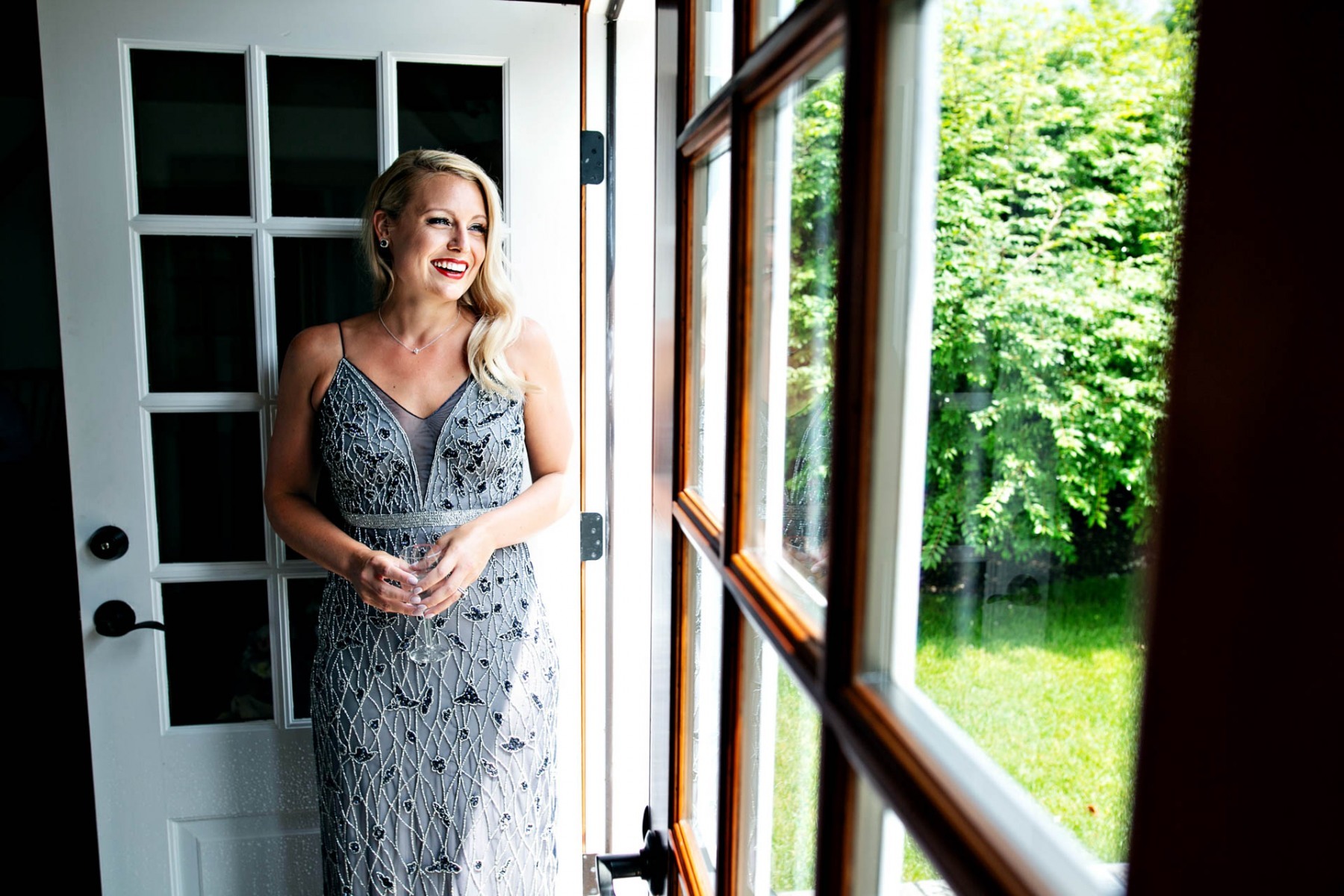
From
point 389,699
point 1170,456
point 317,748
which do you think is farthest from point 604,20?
point 1170,456

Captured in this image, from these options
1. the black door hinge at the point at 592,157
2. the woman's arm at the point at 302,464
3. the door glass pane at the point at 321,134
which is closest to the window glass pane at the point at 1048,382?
the woman's arm at the point at 302,464

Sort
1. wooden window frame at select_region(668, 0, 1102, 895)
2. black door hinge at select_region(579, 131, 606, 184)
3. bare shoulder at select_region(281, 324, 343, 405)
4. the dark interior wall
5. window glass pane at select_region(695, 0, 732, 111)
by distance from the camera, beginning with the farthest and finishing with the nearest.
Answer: the dark interior wall
black door hinge at select_region(579, 131, 606, 184)
bare shoulder at select_region(281, 324, 343, 405)
window glass pane at select_region(695, 0, 732, 111)
wooden window frame at select_region(668, 0, 1102, 895)

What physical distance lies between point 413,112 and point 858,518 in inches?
64.5

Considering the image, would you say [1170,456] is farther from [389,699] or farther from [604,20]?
[604,20]

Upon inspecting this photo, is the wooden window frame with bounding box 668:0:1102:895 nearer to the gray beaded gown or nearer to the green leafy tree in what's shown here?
the green leafy tree

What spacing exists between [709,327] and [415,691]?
98 centimetres

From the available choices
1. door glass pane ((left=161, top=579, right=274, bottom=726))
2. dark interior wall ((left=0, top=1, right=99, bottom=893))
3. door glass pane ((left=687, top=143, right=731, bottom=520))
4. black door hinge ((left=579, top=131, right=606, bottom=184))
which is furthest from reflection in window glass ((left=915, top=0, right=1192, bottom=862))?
dark interior wall ((left=0, top=1, right=99, bottom=893))

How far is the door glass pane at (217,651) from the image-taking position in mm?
1876

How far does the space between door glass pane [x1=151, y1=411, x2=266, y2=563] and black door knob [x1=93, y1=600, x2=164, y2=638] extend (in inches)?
4.7

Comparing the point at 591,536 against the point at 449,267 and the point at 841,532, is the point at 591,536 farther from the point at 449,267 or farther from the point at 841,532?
the point at 841,532

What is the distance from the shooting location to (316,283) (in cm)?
182

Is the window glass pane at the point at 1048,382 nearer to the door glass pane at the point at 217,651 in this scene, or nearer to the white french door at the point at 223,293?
the white french door at the point at 223,293

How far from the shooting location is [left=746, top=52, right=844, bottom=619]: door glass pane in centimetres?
54

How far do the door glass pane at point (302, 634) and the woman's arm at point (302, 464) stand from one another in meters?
0.30
